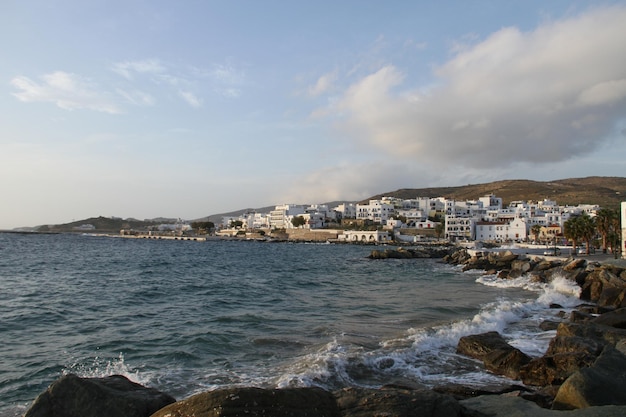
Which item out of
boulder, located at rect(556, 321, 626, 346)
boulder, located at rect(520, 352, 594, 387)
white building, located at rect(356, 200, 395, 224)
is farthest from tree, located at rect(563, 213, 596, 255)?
white building, located at rect(356, 200, 395, 224)

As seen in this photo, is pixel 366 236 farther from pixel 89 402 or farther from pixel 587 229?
pixel 89 402

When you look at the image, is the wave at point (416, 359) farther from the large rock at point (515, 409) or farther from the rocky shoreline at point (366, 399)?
the large rock at point (515, 409)

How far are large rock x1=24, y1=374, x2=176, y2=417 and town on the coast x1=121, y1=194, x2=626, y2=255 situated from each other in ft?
268

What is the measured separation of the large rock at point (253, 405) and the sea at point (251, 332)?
4.66 meters

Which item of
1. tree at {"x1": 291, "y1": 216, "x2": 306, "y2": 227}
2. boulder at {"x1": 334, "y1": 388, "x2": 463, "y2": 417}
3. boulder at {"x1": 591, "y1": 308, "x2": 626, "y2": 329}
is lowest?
boulder at {"x1": 591, "y1": 308, "x2": 626, "y2": 329}

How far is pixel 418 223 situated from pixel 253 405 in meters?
143

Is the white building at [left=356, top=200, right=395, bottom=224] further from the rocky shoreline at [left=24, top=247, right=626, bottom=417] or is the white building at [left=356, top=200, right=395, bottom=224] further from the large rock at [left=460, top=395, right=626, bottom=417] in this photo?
the large rock at [left=460, top=395, right=626, bottom=417]

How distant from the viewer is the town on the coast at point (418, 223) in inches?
4370

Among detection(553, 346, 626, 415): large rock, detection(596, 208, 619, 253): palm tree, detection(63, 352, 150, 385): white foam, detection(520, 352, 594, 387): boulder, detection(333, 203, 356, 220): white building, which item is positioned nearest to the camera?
detection(553, 346, 626, 415): large rock

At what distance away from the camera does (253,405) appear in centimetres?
605

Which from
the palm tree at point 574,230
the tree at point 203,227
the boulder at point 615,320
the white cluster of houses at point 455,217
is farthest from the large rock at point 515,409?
the tree at point 203,227

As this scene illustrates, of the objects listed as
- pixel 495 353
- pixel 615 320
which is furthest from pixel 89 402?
pixel 615 320

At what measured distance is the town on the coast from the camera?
111000mm

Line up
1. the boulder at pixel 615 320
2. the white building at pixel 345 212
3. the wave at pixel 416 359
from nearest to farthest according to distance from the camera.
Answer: the wave at pixel 416 359, the boulder at pixel 615 320, the white building at pixel 345 212
